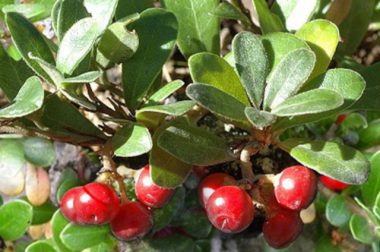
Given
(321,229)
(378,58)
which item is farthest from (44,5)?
(378,58)

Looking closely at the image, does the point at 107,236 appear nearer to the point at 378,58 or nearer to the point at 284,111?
the point at 284,111

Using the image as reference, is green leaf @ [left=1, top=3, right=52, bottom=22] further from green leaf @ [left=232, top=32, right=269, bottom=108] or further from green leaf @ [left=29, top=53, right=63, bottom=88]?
green leaf @ [left=232, top=32, right=269, bottom=108]

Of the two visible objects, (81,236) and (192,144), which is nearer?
(192,144)

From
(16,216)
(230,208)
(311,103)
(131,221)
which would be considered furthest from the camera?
(16,216)

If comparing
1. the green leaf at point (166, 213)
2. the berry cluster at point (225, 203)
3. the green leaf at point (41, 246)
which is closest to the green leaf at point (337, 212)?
the berry cluster at point (225, 203)

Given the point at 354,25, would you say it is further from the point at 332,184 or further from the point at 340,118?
the point at 332,184

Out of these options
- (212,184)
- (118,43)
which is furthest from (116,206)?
(118,43)

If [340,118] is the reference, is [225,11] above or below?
above

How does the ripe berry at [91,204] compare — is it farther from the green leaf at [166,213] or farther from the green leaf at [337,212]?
the green leaf at [337,212]
